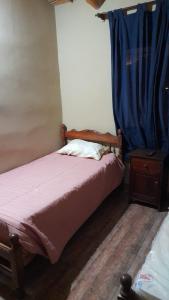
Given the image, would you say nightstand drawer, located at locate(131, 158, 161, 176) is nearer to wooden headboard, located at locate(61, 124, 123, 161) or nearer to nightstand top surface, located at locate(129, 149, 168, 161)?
nightstand top surface, located at locate(129, 149, 168, 161)

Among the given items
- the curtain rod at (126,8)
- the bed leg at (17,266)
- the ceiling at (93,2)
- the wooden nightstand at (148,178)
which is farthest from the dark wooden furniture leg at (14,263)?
the curtain rod at (126,8)

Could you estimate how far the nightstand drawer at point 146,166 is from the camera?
96.7 inches

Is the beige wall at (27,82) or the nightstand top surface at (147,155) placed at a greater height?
the beige wall at (27,82)

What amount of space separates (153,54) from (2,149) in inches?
80.4

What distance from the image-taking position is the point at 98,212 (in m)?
2.62

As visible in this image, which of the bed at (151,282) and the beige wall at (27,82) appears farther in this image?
the beige wall at (27,82)

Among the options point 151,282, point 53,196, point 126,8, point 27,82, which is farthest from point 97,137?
point 151,282

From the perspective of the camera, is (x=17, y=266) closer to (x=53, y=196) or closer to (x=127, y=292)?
(x=53, y=196)

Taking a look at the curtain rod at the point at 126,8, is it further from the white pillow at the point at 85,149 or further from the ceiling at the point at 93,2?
the white pillow at the point at 85,149

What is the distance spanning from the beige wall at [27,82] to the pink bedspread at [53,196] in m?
0.28

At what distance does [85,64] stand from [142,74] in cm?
89

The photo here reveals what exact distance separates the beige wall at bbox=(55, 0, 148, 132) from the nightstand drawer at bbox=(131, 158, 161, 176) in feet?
2.32

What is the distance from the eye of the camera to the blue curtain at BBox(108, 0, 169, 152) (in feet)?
7.85

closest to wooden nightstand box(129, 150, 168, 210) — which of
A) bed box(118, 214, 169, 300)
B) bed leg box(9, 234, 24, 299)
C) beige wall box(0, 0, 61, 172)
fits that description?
beige wall box(0, 0, 61, 172)
